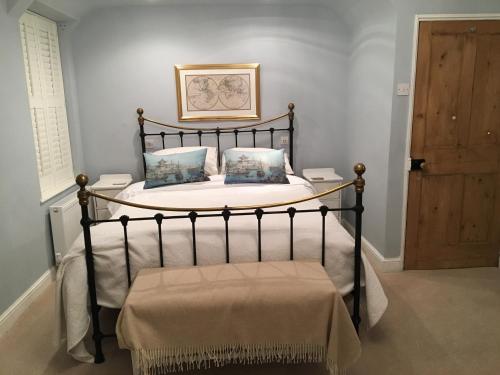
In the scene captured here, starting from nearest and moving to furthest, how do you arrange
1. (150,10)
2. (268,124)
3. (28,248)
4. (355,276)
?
(355,276) < (28,248) < (150,10) < (268,124)

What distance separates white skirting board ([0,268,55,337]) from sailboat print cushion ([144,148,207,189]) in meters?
1.03

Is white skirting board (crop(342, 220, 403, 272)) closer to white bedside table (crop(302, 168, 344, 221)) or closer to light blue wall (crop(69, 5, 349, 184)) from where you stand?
white bedside table (crop(302, 168, 344, 221))

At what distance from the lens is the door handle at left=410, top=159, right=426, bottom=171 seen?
10.5ft

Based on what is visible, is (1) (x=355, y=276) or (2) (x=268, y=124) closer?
(1) (x=355, y=276)

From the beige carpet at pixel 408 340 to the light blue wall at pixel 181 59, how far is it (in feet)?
5.51

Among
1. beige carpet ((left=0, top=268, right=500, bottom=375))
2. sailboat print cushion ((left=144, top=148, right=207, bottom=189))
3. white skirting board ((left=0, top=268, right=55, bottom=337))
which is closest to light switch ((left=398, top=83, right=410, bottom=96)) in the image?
beige carpet ((left=0, top=268, right=500, bottom=375))

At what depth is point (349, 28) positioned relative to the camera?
401 cm

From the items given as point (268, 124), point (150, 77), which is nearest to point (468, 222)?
point (268, 124)

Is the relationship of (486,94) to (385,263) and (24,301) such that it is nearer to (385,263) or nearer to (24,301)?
(385,263)

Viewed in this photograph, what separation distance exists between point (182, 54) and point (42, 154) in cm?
156

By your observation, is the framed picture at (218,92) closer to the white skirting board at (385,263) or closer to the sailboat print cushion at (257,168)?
the sailboat print cushion at (257,168)

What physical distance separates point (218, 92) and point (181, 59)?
18.3 inches

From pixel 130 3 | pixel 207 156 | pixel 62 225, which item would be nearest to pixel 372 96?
pixel 207 156

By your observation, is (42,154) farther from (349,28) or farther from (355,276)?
(349,28)
